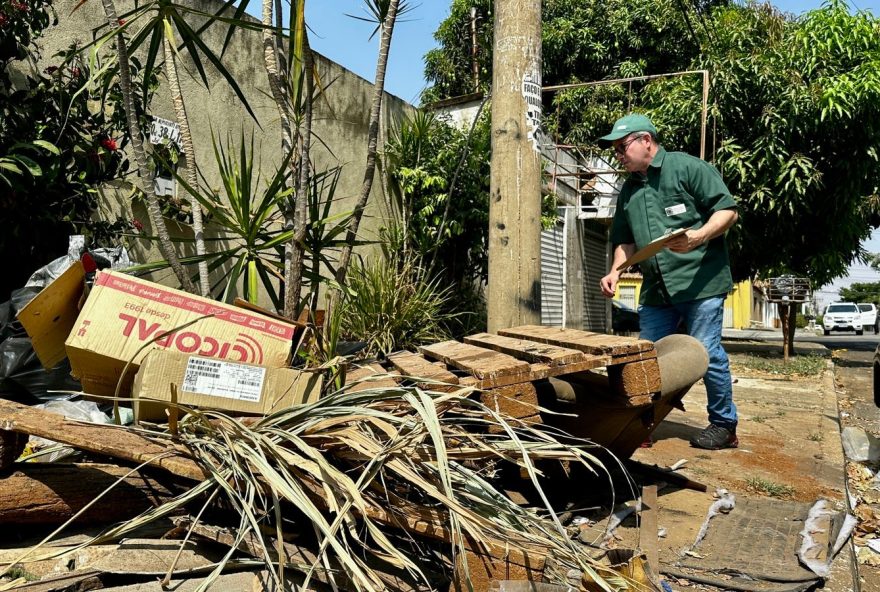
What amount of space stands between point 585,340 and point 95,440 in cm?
180

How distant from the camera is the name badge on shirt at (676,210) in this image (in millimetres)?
3869

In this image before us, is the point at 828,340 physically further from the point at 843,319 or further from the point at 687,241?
the point at 687,241

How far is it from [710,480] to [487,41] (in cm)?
1898

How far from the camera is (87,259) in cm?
278

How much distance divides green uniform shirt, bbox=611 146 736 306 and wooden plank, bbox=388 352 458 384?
5.56 feet

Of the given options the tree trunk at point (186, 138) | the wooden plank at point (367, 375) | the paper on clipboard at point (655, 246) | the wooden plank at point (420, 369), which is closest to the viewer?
the wooden plank at point (420, 369)

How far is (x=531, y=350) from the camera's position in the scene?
2.63 m

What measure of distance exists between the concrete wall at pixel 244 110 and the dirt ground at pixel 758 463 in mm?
2557

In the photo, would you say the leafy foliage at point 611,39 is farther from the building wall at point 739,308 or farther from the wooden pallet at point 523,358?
the building wall at point 739,308

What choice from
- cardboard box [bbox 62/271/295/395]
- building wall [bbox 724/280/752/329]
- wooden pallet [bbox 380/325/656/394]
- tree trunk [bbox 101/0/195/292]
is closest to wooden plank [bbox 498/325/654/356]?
wooden pallet [bbox 380/325/656/394]

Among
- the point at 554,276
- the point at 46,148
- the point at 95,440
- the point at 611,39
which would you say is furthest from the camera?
the point at 611,39

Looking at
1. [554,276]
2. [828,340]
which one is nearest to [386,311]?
[554,276]

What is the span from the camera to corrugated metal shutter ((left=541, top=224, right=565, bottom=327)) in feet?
36.9

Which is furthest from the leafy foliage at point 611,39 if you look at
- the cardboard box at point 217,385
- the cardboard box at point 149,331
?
the cardboard box at point 217,385
